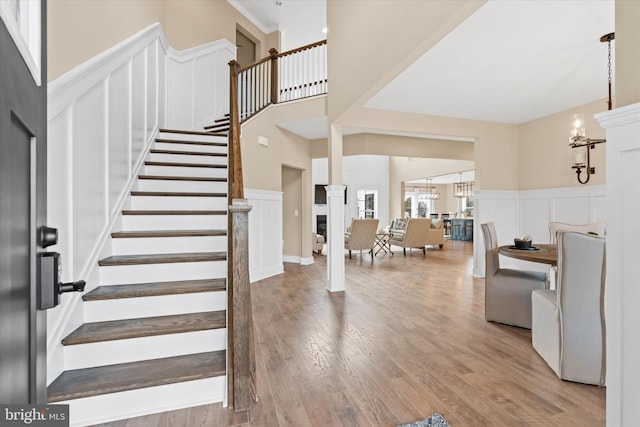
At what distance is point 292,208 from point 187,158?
3.23m

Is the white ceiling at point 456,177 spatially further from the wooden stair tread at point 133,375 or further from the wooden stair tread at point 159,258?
the wooden stair tread at point 133,375

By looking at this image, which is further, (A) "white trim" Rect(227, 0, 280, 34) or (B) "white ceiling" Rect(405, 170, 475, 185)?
(B) "white ceiling" Rect(405, 170, 475, 185)

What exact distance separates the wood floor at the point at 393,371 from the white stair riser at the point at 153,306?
58 centimetres

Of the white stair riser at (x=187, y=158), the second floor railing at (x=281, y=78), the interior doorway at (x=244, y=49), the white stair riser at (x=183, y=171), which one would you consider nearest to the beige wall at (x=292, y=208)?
the second floor railing at (x=281, y=78)

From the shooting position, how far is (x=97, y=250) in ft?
6.88

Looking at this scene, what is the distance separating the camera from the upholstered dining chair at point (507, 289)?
2.84 m

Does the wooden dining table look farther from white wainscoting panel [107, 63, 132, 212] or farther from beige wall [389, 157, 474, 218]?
beige wall [389, 157, 474, 218]

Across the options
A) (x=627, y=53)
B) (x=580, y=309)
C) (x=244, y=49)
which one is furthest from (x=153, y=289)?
(x=244, y=49)

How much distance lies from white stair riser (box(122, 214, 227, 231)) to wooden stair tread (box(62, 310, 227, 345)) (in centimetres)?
91

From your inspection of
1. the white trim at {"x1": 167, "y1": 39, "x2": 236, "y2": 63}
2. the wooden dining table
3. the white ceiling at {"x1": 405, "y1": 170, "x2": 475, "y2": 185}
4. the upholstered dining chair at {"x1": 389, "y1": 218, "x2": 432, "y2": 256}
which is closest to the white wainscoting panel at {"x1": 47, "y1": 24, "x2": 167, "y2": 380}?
the white trim at {"x1": 167, "y1": 39, "x2": 236, "y2": 63}

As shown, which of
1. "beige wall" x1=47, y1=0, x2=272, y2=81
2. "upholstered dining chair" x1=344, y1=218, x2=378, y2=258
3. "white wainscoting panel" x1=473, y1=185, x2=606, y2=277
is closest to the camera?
"beige wall" x1=47, y1=0, x2=272, y2=81

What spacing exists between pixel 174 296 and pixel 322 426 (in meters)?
1.19

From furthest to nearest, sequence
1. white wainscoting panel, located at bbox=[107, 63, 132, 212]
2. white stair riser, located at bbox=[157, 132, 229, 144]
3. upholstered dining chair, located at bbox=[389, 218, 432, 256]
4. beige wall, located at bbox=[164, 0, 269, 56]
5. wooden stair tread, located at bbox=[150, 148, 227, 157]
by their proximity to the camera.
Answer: upholstered dining chair, located at bbox=[389, 218, 432, 256] → beige wall, located at bbox=[164, 0, 269, 56] → white stair riser, located at bbox=[157, 132, 229, 144] → wooden stair tread, located at bbox=[150, 148, 227, 157] → white wainscoting panel, located at bbox=[107, 63, 132, 212]

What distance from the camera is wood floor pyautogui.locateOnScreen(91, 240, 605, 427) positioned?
5.44 ft
